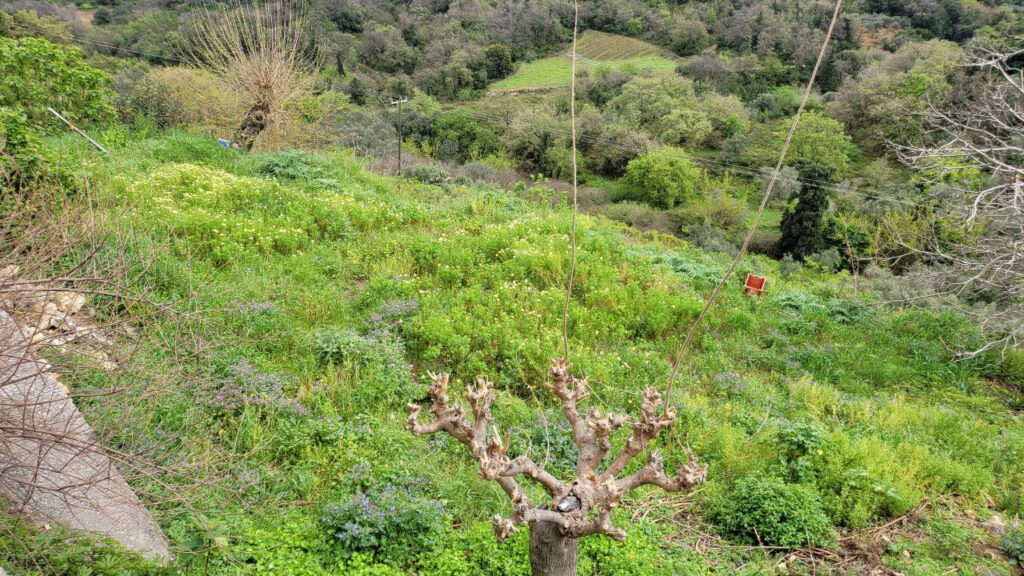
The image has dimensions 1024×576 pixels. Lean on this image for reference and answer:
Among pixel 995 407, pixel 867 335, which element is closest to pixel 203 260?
pixel 867 335

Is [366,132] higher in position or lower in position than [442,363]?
lower

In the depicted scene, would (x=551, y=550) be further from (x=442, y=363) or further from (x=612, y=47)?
(x=612, y=47)

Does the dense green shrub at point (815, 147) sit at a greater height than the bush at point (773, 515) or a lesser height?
lesser

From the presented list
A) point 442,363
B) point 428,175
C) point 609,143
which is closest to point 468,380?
point 442,363

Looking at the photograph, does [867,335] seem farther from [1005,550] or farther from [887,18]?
[887,18]

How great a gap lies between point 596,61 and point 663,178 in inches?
1103

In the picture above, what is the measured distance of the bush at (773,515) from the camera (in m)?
3.64

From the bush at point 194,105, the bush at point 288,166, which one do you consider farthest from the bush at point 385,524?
the bush at point 194,105

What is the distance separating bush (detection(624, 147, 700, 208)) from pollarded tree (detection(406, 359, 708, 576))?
3319 cm

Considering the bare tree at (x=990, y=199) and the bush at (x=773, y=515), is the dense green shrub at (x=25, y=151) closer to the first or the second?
the bush at (x=773, y=515)

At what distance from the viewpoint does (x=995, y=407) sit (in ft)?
19.6

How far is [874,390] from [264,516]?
21.1ft

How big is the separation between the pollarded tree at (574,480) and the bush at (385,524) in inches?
39.0

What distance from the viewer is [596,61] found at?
183 feet
